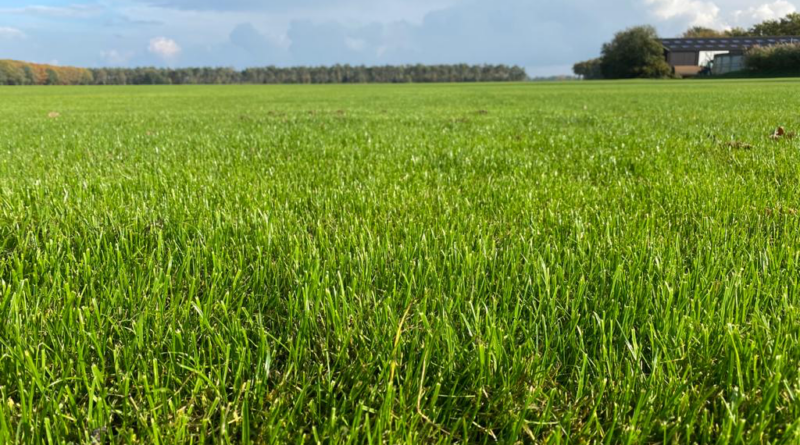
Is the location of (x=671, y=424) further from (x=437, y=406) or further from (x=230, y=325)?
(x=230, y=325)

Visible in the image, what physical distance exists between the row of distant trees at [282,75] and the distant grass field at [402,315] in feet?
406

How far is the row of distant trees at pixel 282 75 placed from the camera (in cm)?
11738

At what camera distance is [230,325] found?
1490mm

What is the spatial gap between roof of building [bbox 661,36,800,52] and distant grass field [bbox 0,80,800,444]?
109m

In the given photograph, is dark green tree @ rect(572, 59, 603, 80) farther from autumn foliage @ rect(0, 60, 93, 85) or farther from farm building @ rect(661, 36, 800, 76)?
autumn foliage @ rect(0, 60, 93, 85)

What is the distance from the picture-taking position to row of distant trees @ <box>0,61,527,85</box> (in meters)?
117

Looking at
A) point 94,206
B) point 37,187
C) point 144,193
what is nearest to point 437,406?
point 94,206

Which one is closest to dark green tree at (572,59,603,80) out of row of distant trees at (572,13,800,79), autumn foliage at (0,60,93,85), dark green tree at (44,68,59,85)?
row of distant trees at (572,13,800,79)

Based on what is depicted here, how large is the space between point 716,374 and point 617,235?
3.70ft

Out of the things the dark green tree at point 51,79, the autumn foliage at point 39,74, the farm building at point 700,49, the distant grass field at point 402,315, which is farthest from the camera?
the dark green tree at point 51,79

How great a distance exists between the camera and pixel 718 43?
312ft

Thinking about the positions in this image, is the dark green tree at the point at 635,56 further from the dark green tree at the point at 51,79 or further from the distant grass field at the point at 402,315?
the dark green tree at the point at 51,79

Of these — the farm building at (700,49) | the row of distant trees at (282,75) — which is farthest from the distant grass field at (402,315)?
the row of distant trees at (282,75)

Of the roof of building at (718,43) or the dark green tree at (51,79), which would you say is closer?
the roof of building at (718,43)
